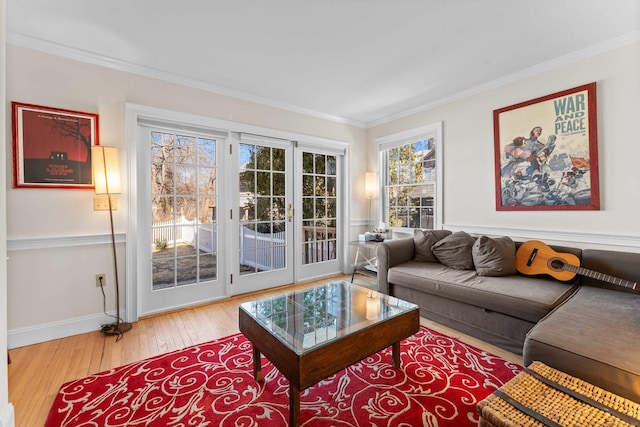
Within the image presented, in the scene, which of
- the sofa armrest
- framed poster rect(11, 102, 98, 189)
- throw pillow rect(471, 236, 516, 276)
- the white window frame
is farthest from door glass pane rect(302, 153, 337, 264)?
framed poster rect(11, 102, 98, 189)

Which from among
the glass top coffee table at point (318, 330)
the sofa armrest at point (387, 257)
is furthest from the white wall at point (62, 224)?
the sofa armrest at point (387, 257)

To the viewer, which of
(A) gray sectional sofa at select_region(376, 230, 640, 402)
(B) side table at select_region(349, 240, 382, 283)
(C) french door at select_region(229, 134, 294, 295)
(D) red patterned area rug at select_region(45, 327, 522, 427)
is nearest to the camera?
(A) gray sectional sofa at select_region(376, 230, 640, 402)

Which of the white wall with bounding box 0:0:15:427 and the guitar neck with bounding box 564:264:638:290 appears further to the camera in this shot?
the guitar neck with bounding box 564:264:638:290

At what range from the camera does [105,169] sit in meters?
2.43

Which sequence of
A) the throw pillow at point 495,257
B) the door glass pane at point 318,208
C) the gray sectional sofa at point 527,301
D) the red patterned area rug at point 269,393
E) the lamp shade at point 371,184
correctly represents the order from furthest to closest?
the lamp shade at point 371,184, the door glass pane at point 318,208, the throw pillow at point 495,257, the red patterned area rug at point 269,393, the gray sectional sofa at point 527,301

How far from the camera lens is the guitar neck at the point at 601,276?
1960mm

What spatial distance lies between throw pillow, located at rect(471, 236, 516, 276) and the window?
3.33 feet

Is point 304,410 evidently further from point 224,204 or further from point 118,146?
point 118,146

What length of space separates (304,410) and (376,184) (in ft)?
A: 11.2

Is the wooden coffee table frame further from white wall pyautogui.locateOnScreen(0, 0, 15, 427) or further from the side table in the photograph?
the side table

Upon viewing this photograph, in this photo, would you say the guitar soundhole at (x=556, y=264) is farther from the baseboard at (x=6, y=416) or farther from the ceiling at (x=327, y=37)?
the baseboard at (x=6, y=416)

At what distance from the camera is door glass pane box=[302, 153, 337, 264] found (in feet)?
13.3

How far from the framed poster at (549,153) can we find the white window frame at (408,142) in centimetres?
66

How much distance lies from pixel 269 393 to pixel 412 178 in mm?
3271
